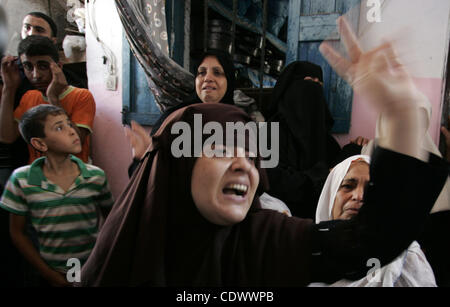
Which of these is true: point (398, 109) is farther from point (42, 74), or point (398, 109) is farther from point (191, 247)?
point (42, 74)

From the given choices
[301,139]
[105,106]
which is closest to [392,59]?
[301,139]

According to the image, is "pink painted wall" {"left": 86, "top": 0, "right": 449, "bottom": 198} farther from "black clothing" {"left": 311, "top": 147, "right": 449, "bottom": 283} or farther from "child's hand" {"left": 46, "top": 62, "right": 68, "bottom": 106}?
"black clothing" {"left": 311, "top": 147, "right": 449, "bottom": 283}

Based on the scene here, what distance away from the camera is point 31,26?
1.01 meters

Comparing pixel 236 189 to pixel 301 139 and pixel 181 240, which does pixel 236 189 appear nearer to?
pixel 181 240

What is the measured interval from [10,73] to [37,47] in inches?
5.0

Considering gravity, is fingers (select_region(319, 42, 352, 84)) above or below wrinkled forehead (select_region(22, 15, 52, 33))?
below

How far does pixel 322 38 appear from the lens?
3.97 feet

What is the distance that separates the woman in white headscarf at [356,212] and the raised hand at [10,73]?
102 cm

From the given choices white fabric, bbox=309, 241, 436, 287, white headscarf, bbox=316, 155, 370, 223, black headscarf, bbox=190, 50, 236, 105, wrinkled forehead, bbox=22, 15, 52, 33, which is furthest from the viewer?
black headscarf, bbox=190, 50, 236, 105

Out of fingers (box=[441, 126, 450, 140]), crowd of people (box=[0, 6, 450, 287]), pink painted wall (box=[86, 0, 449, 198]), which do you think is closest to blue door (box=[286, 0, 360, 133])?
pink painted wall (box=[86, 0, 449, 198])

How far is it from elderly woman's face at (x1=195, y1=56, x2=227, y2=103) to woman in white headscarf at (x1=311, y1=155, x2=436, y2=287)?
0.54 meters

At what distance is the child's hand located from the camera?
873 mm

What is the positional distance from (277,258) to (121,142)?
2.99 feet
